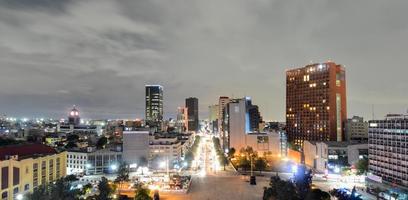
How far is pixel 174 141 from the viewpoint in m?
59.3

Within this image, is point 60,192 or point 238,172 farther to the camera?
point 238,172

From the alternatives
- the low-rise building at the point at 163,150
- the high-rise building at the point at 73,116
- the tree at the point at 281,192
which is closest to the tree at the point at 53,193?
the tree at the point at 281,192

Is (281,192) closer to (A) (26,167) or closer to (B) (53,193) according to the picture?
(B) (53,193)

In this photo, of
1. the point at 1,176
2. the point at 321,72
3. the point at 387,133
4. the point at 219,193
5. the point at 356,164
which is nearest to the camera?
the point at 1,176

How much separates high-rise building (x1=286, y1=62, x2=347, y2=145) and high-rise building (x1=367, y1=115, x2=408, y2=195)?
23.0 m

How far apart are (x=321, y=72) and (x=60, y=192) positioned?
52335 millimetres

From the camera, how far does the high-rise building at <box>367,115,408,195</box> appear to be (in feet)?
111

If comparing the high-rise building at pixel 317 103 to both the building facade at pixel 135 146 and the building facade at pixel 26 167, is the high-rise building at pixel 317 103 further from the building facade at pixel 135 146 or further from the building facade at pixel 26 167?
the building facade at pixel 26 167

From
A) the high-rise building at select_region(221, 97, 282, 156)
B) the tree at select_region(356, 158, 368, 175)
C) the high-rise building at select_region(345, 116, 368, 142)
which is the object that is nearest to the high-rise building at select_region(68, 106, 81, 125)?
the high-rise building at select_region(221, 97, 282, 156)

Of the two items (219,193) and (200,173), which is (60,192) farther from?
(200,173)

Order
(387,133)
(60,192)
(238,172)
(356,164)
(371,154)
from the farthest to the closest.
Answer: (238,172)
(356,164)
(371,154)
(387,133)
(60,192)

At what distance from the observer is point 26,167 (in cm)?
3020

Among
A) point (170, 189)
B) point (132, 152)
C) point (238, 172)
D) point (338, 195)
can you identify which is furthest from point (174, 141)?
point (338, 195)

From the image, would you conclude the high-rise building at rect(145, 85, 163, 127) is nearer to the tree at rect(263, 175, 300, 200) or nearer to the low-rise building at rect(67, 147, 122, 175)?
the low-rise building at rect(67, 147, 122, 175)
